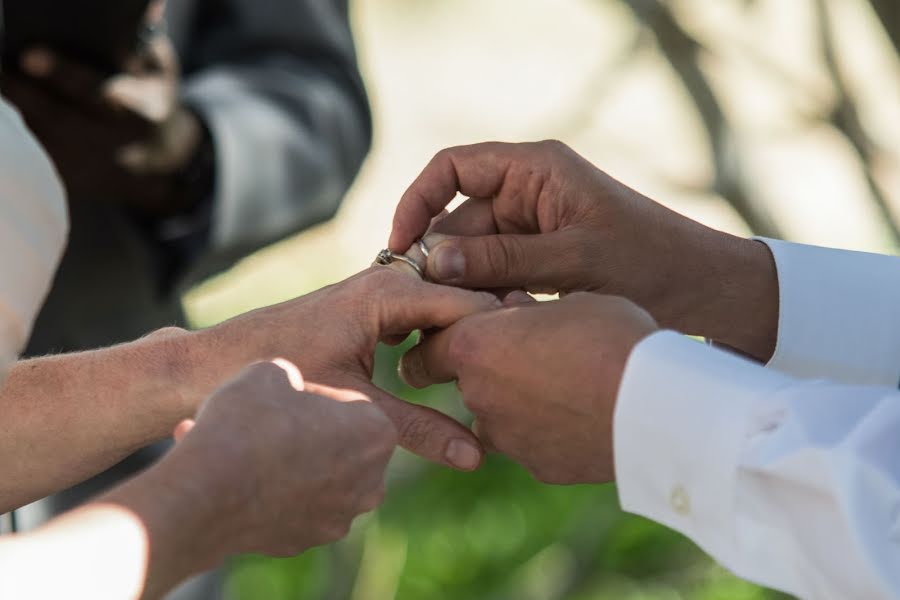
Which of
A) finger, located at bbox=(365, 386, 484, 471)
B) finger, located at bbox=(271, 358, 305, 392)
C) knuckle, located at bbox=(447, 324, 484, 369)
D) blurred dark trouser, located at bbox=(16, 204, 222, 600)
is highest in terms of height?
finger, located at bbox=(271, 358, 305, 392)

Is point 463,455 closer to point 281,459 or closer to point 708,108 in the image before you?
point 281,459

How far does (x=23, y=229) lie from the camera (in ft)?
5.22

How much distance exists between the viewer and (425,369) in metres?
1.90

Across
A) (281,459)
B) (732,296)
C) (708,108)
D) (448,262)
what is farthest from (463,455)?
(708,108)

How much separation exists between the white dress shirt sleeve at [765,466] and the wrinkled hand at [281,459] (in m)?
0.30

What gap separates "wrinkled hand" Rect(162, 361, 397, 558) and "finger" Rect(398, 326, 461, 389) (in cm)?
31

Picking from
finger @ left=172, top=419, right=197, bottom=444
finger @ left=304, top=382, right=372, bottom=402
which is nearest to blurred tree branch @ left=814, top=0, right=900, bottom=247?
finger @ left=304, top=382, right=372, bottom=402

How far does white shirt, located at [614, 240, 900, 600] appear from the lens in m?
1.30

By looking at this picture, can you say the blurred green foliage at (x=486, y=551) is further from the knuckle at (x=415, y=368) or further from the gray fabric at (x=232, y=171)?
the knuckle at (x=415, y=368)

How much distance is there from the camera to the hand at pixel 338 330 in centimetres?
184

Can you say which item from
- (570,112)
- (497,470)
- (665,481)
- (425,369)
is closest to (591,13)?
(570,112)

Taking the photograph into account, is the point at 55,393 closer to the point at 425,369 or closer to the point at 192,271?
the point at 425,369

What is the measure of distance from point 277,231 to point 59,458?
1326mm

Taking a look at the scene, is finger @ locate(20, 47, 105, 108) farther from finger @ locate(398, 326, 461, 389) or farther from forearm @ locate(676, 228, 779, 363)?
forearm @ locate(676, 228, 779, 363)
